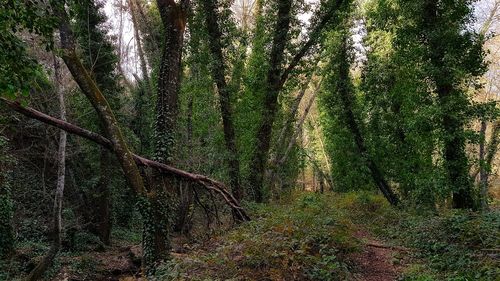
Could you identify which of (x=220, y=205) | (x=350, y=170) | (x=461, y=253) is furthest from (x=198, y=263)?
(x=350, y=170)

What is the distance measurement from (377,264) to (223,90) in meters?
8.58

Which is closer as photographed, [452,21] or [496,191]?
[452,21]

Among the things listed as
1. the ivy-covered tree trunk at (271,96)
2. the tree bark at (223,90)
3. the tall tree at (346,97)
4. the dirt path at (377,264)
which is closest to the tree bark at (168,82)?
the tree bark at (223,90)

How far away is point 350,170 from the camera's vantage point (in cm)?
2505

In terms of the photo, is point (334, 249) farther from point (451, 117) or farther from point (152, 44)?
point (152, 44)

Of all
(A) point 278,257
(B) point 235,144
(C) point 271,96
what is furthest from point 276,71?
(A) point 278,257

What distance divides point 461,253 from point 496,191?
33.9 metres

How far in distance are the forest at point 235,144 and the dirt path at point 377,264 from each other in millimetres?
61

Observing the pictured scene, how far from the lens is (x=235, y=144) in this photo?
51.9 feet

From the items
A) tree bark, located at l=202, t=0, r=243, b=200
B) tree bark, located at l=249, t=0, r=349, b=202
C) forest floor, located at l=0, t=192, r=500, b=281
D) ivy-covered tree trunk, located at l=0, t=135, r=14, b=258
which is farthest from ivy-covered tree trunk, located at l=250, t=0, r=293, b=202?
ivy-covered tree trunk, located at l=0, t=135, r=14, b=258

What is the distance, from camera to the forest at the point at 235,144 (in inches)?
314

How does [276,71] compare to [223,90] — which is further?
[276,71]

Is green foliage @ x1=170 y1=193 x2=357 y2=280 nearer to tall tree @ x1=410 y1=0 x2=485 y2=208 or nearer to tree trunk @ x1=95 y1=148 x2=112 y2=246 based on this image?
tall tree @ x1=410 y1=0 x2=485 y2=208

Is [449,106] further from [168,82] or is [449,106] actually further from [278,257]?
[168,82]
